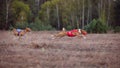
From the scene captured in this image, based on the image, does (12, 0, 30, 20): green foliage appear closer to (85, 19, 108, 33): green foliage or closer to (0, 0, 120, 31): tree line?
(0, 0, 120, 31): tree line

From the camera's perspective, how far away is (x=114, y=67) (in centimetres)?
629

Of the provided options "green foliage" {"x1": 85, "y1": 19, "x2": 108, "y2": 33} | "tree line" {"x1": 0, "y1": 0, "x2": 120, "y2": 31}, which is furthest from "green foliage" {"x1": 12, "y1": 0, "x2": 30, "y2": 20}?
"green foliage" {"x1": 85, "y1": 19, "x2": 108, "y2": 33}

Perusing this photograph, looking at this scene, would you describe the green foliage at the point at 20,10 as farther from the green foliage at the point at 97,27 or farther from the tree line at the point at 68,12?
the green foliage at the point at 97,27

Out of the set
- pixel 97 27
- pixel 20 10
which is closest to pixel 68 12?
pixel 20 10

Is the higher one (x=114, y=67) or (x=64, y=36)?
(x=114, y=67)

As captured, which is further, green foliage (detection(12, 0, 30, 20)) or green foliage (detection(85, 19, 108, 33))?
green foliage (detection(12, 0, 30, 20))

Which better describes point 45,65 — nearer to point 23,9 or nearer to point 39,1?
point 23,9

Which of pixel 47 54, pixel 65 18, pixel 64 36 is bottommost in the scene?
pixel 65 18

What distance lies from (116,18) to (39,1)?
12.7 meters

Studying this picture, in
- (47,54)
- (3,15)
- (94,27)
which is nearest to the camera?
(47,54)

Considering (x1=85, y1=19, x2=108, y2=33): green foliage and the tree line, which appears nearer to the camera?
(x1=85, y1=19, x2=108, y2=33): green foliage

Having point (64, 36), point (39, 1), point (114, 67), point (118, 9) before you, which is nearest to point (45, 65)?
point (114, 67)

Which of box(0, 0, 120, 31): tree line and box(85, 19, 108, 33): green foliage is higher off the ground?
box(85, 19, 108, 33): green foliage

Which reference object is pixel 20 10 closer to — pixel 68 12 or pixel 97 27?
pixel 68 12
